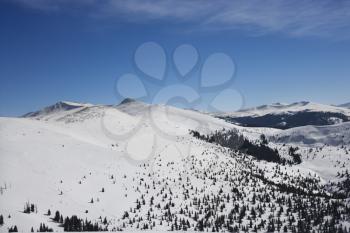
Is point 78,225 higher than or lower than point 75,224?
lower

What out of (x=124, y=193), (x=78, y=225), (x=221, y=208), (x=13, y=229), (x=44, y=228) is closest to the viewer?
(x=13, y=229)

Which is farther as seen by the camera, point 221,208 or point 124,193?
point 221,208

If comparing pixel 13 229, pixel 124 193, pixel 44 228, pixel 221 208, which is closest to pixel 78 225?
pixel 44 228

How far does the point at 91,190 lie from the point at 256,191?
188ft

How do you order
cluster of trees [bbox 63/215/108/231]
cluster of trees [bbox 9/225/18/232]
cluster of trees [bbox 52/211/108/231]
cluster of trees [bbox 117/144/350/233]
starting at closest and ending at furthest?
cluster of trees [bbox 9/225/18/232]
cluster of trees [bbox 63/215/108/231]
cluster of trees [bbox 52/211/108/231]
cluster of trees [bbox 117/144/350/233]

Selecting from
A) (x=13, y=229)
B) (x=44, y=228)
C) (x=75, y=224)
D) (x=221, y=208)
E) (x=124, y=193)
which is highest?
(x=124, y=193)

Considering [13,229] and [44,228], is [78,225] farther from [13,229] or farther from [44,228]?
[13,229]

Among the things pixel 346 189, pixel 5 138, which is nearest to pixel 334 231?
pixel 5 138

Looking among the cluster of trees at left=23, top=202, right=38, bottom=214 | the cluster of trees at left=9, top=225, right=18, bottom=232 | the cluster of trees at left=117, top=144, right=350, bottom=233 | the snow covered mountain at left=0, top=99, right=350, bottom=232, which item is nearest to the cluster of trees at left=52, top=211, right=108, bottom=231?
the snow covered mountain at left=0, top=99, right=350, bottom=232

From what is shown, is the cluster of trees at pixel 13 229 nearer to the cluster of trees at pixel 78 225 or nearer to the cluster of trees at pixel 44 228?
the cluster of trees at pixel 44 228

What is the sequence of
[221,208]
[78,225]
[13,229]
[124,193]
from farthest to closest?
[221,208] < [124,193] < [78,225] < [13,229]

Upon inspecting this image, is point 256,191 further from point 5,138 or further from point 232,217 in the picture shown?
point 5,138

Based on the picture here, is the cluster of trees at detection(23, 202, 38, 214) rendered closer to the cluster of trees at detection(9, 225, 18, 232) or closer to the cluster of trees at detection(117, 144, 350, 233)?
the cluster of trees at detection(9, 225, 18, 232)

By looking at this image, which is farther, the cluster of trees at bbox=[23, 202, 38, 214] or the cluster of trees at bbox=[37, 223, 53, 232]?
the cluster of trees at bbox=[23, 202, 38, 214]
